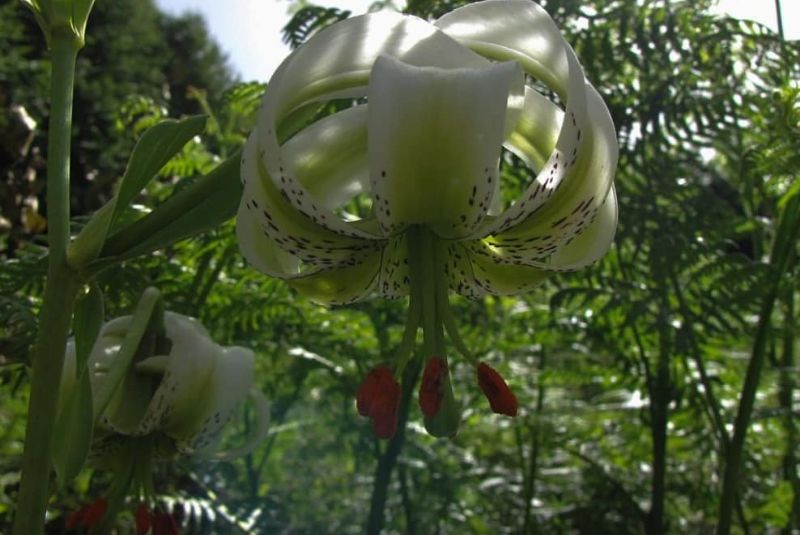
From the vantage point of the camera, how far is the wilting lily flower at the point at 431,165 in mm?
495

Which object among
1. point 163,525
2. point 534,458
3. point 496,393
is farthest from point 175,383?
point 534,458

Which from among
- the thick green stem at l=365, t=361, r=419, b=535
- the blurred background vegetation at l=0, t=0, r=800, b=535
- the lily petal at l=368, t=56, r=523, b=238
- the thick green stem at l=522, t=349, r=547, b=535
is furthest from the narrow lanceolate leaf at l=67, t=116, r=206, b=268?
the thick green stem at l=522, t=349, r=547, b=535

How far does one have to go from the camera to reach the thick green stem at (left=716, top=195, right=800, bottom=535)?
3.63 ft

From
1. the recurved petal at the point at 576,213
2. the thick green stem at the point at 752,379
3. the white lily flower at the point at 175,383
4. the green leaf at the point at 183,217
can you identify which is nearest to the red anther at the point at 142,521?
the white lily flower at the point at 175,383

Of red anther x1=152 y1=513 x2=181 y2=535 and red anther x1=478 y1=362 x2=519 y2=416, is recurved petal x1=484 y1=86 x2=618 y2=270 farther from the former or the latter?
red anther x1=152 y1=513 x2=181 y2=535

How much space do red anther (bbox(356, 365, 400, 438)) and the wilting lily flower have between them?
19 millimetres

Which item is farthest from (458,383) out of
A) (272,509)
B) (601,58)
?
(601,58)

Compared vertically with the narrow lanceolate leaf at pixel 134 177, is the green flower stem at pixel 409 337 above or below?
below

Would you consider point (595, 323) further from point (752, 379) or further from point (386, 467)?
point (386, 467)

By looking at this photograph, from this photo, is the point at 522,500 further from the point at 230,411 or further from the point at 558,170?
the point at 558,170

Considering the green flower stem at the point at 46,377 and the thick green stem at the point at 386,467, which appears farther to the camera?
the thick green stem at the point at 386,467

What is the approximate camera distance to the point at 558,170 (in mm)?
560

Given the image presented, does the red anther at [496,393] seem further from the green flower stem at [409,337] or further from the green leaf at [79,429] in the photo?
the green leaf at [79,429]

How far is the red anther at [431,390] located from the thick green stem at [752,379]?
2.21 feet
